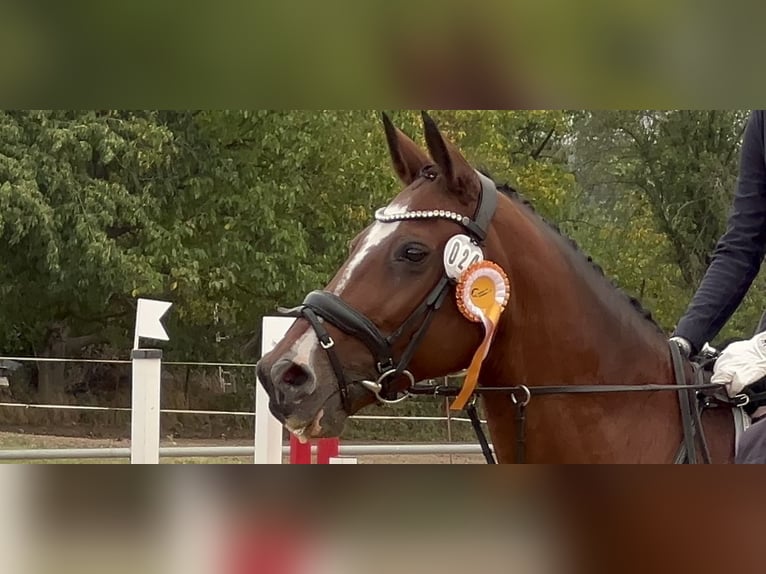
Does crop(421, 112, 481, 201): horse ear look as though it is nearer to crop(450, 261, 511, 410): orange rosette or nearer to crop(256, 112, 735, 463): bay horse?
crop(256, 112, 735, 463): bay horse

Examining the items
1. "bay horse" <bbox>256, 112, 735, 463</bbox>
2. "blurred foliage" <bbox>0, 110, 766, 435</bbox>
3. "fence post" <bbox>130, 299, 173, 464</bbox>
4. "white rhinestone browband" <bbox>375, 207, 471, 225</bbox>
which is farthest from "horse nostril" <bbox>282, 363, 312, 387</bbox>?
"blurred foliage" <bbox>0, 110, 766, 435</bbox>

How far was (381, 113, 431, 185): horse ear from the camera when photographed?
166 cm

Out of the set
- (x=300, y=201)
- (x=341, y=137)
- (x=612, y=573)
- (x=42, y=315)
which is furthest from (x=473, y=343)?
(x=42, y=315)

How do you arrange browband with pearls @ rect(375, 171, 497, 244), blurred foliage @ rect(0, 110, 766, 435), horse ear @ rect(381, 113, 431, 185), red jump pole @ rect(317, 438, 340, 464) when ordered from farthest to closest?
blurred foliage @ rect(0, 110, 766, 435) < red jump pole @ rect(317, 438, 340, 464) < horse ear @ rect(381, 113, 431, 185) < browband with pearls @ rect(375, 171, 497, 244)

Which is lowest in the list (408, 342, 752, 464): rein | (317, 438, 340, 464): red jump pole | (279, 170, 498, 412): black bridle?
(408, 342, 752, 464): rein

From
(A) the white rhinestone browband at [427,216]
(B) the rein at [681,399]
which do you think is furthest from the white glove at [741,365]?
(A) the white rhinestone browband at [427,216]

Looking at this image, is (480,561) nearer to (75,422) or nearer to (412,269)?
(412,269)

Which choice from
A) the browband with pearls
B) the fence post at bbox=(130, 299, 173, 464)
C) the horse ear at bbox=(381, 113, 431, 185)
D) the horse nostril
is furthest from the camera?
the fence post at bbox=(130, 299, 173, 464)

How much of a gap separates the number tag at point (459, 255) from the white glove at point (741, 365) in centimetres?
51

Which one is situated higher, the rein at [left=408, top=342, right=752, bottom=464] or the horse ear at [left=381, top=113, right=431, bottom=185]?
the horse ear at [left=381, top=113, right=431, bottom=185]

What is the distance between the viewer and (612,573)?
0.92 m

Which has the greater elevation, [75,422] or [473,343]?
[75,422]

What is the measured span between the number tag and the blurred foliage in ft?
16.3
